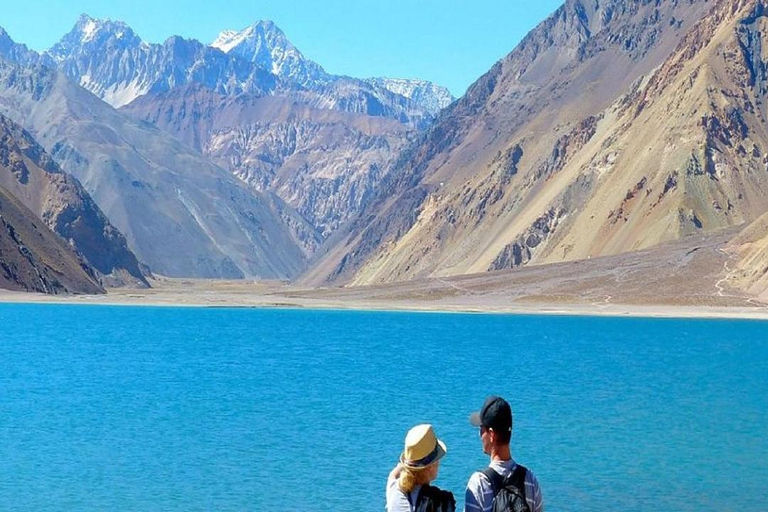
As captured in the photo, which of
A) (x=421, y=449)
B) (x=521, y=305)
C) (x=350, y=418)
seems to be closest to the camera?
(x=421, y=449)

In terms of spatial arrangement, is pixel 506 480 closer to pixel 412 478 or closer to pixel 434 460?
pixel 434 460

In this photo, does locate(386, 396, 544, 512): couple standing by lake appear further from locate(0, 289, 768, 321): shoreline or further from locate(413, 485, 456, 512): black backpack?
locate(0, 289, 768, 321): shoreline

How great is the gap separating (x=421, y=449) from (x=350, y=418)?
133ft

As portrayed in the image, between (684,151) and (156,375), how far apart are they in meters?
137

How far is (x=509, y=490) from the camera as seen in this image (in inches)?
531

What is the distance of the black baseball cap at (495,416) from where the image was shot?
1300cm

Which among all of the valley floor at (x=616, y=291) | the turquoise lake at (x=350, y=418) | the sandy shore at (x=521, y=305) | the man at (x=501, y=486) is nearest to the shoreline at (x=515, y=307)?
the sandy shore at (x=521, y=305)

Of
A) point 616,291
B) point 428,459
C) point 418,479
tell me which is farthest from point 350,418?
point 616,291

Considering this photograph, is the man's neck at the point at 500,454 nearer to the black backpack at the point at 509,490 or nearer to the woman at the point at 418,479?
the black backpack at the point at 509,490

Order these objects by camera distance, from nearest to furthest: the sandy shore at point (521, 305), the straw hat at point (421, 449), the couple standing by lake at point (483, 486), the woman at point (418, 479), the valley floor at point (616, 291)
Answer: the straw hat at point (421, 449), the woman at point (418, 479), the couple standing by lake at point (483, 486), the sandy shore at point (521, 305), the valley floor at point (616, 291)

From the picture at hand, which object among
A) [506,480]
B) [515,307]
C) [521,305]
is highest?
[521,305]

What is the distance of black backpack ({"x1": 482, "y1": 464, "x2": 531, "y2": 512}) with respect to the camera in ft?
44.2

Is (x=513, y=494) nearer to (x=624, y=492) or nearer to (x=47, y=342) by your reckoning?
(x=624, y=492)

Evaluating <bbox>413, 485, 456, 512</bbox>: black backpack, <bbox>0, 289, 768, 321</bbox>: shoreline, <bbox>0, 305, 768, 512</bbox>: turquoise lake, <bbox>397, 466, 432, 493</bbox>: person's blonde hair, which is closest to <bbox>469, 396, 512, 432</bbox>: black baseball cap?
<bbox>397, 466, 432, 493</bbox>: person's blonde hair
